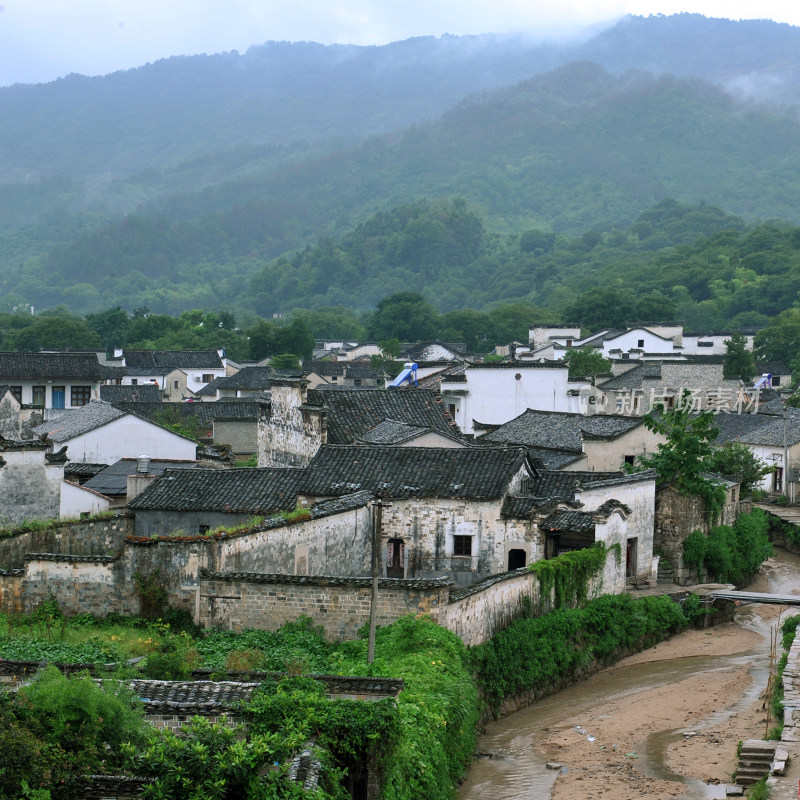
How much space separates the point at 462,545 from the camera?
31.3 m

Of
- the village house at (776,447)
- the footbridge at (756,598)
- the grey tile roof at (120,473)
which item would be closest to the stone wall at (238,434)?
the grey tile roof at (120,473)

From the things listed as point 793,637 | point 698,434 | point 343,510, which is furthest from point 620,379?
point 343,510

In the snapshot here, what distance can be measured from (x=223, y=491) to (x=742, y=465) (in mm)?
28099

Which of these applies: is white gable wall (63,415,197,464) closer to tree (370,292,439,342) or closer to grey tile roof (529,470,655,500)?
grey tile roof (529,470,655,500)

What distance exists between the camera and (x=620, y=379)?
238 ft

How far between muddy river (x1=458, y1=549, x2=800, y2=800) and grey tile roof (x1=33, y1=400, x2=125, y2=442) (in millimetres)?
21731

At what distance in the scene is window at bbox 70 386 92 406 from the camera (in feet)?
198

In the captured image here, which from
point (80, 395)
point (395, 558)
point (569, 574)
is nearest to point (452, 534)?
point (395, 558)

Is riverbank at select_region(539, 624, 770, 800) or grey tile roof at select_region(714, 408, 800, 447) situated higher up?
grey tile roof at select_region(714, 408, 800, 447)

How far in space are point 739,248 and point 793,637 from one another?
138388 millimetres

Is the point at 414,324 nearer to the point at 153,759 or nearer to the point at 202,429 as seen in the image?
the point at 202,429

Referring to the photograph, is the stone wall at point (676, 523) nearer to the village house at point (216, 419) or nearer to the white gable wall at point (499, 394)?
the white gable wall at point (499, 394)

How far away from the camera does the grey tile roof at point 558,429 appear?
4262 cm

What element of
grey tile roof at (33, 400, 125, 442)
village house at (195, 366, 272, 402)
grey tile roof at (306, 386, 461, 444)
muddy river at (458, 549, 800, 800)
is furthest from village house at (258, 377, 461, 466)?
village house at (195, 366, 272, 402)
